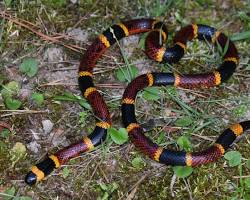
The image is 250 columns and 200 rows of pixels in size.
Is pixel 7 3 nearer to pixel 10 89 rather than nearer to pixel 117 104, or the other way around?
pixel 10 89

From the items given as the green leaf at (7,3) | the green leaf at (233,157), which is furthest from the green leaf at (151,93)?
the green leaf at (7,3)

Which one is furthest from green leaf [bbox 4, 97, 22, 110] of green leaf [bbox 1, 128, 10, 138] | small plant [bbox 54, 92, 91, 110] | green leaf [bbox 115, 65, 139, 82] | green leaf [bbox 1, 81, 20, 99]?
green leaf [bbox 115, 65, 139, 82]

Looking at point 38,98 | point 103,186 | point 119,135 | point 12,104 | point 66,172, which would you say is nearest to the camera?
point 103,186

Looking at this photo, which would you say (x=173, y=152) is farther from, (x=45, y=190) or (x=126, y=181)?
(x=45, y=190)

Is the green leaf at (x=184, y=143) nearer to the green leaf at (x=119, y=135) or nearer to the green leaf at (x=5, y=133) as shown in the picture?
the green leaf at (x=119, y=135)

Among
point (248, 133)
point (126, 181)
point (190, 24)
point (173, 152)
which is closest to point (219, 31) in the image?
point (190, 24)

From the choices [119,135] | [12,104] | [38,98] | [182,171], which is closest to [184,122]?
[182,171]

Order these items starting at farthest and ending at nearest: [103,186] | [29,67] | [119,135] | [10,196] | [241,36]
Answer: [241,36], [29,67], [119,135], [103,186], [10,196]
